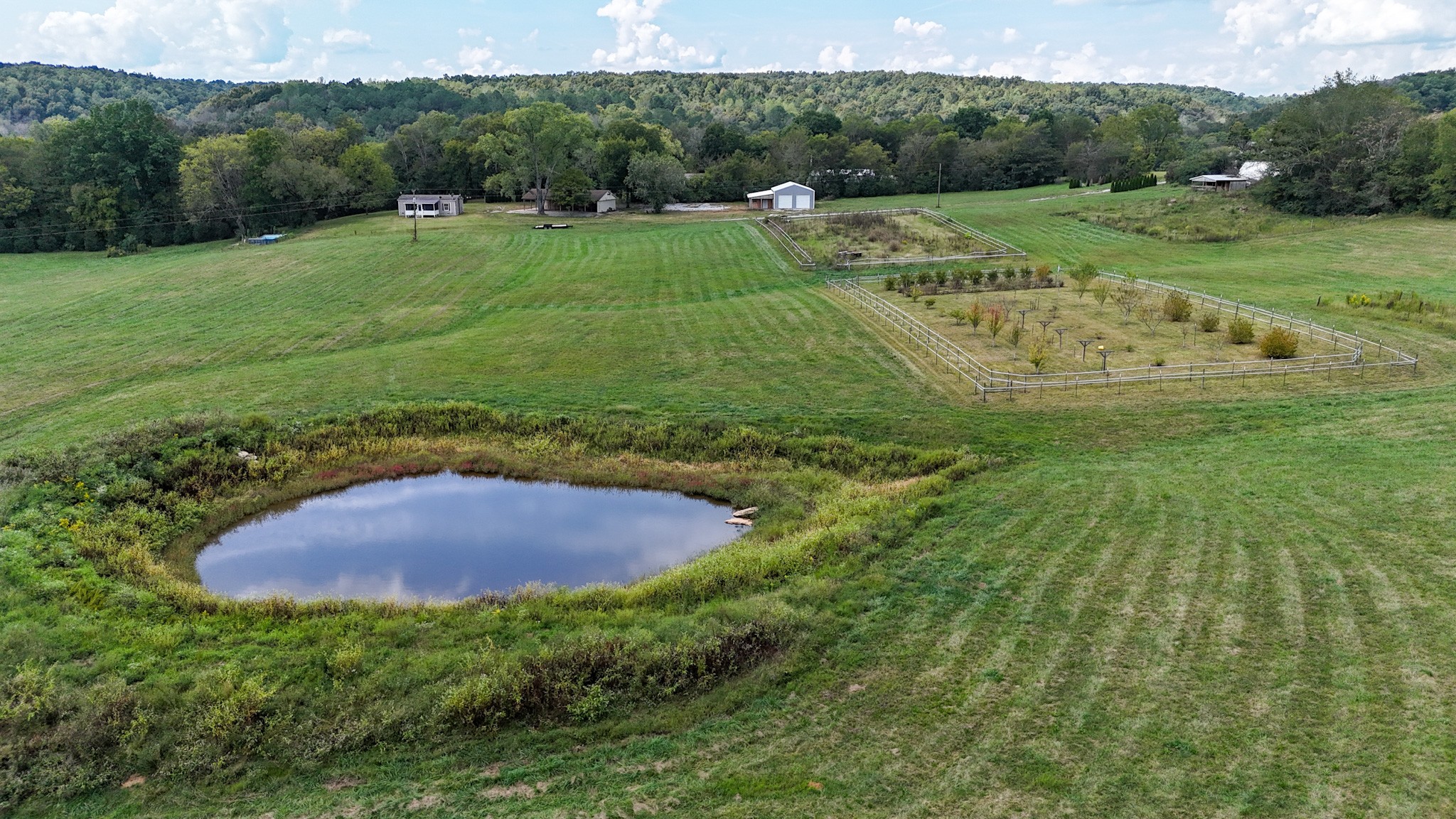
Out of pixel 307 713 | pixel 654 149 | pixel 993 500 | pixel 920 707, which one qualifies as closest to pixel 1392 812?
pixel 920 707

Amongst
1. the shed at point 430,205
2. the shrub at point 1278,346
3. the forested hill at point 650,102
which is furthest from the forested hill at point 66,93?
the shrub at point 1278,346

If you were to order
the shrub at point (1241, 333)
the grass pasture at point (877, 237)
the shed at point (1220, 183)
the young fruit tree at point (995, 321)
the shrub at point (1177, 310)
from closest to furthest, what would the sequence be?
the shrub at point (1241, 333), the young fruit tree at point (995, 321), the shrub at point (1177, 310), the grass pasture at point (877, 237), the shed at point (1220, 183)

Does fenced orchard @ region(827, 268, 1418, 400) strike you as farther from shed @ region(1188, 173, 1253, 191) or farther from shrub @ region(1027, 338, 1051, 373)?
shed @ region(1188, 173, 1253, 191)

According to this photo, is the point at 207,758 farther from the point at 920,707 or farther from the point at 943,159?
the point at 943,159

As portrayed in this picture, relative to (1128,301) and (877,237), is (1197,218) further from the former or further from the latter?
(1128,301)

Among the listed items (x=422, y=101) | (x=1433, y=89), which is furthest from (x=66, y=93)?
(x=1433, y=89)

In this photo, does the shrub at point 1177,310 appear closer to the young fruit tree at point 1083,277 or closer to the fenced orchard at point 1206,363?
the fenced orchard at point 1206,363
